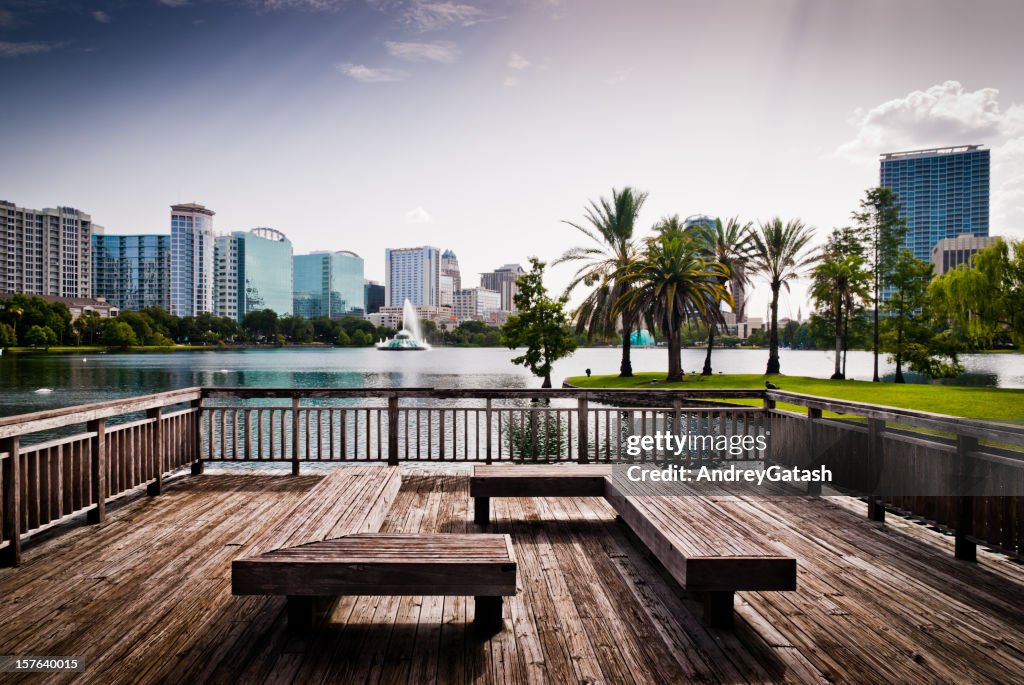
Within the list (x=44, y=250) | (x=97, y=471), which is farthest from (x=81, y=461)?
(x=44, y=250)

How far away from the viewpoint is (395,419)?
266 inches

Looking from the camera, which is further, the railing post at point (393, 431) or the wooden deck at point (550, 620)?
the railing post at point (393, 431)

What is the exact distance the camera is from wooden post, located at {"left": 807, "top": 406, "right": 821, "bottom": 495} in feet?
20.0

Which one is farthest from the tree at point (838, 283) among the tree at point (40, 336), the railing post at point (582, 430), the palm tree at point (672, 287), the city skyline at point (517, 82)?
the tree at point (40, 336)

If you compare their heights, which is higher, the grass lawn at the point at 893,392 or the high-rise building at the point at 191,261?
the high-rise building at the point at 191,261

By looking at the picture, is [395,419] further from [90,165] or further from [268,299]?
[268,299]

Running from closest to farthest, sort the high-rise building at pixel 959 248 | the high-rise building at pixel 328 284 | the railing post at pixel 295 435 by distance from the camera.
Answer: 1. the railing post at pixel 295 435
2. the high-rise building at pixel 959 248
3. the high-rise building at pixel 328 284

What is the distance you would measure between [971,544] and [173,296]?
509 feet

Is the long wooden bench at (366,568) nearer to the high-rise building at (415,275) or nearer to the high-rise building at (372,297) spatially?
the high-rise building at (415,275)

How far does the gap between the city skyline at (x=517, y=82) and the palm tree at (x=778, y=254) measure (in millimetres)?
15994

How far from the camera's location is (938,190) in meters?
28.4

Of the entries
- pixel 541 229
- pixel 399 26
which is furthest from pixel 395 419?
pixel 541 229

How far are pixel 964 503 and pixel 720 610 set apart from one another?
8.37ft

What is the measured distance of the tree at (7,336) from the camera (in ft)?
158
